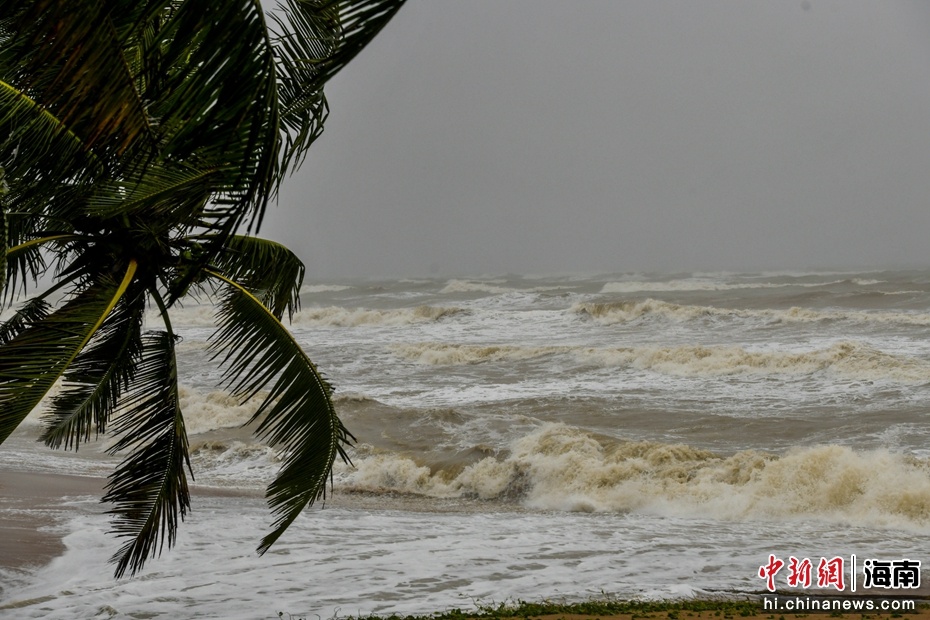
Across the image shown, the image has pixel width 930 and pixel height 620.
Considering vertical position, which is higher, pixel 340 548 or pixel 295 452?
pixel 295 452

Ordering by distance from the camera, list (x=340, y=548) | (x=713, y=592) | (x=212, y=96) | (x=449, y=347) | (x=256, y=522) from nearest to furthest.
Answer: (x=212, y=96) < (x=713, y=592) < (x=340, y=548) < (x=256, y=522) < (x=449, y=347)

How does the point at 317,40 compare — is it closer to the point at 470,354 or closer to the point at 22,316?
the point at 22,316

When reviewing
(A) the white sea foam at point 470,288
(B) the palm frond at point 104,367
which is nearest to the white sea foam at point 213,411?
(B) the palm frond at point 104,367

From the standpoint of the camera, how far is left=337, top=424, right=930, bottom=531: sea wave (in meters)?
9.72

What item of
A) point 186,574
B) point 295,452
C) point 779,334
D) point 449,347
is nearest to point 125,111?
point 295,452

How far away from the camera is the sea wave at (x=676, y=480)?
9719 mm

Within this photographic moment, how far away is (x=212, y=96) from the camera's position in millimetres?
2844

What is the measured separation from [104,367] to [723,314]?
29.7 m

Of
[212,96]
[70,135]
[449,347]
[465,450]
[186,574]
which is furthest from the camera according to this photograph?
[449,347]

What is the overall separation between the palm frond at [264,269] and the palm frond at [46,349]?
141 cm

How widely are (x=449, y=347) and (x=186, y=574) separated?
57.6ft

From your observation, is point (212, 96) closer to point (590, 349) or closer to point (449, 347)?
point (590, 349)

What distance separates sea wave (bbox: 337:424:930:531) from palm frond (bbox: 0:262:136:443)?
7397mm

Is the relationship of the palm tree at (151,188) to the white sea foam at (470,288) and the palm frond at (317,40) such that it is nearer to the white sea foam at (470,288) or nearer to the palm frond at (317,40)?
the palm frond at (317,40)
